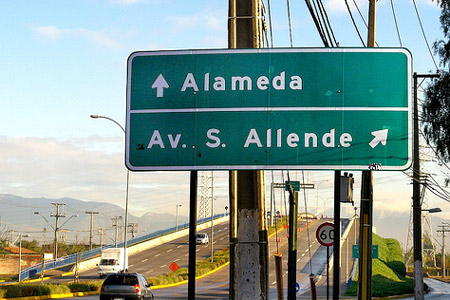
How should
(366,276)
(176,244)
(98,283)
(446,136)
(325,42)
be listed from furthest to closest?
1. (176,244)
2. (98,283)
3. (446,136)
4. (366,276)
5. (325,42)

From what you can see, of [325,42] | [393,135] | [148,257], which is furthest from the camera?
[148,257]

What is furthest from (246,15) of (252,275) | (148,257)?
(148,257)

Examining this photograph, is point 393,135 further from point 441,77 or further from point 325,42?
point 441,77

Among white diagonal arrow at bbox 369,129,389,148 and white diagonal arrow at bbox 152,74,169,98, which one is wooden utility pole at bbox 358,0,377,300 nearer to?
white diagonal arrow at bbox 369,129,389,148

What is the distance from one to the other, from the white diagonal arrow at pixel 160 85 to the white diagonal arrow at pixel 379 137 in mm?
2816

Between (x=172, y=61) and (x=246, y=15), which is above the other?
(x=246, y=15)

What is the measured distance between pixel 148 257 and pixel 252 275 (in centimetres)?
7325

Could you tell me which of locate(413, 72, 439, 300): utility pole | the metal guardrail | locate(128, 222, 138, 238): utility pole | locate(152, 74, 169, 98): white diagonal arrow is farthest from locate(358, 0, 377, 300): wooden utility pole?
locate(128, 222, 138, 238): utility pole

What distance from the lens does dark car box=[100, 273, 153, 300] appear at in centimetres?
2641

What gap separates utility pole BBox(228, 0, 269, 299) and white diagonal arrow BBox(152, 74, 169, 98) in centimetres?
115

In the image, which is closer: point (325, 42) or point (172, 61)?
point (172, 61)

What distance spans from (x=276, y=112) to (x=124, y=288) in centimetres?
1836

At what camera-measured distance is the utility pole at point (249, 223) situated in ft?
32.4

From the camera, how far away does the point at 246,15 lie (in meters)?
10.2
